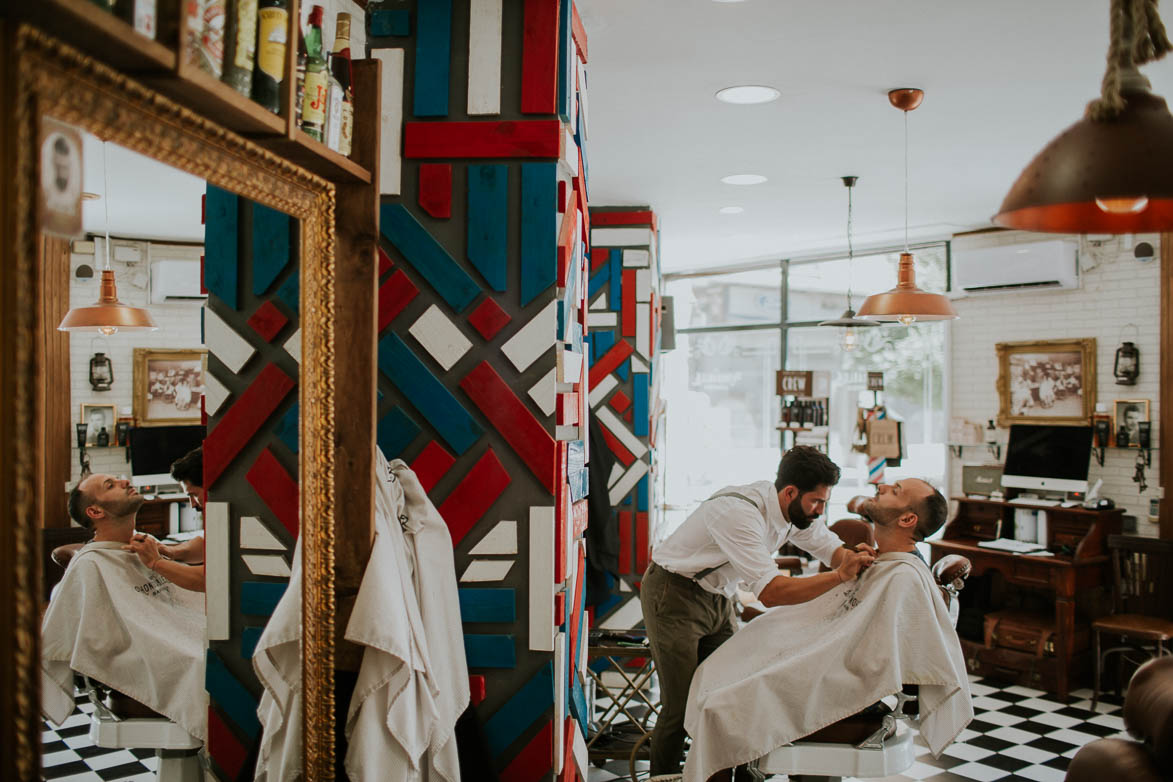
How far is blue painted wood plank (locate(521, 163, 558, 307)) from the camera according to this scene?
2.47 m

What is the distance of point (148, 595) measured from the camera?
1.53 m

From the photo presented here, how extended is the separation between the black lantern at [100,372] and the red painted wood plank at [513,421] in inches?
46.1

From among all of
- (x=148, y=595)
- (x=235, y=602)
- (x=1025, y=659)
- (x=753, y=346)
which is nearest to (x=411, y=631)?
(x=235, y=602)

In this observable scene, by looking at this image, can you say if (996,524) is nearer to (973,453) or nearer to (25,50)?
(973,453)

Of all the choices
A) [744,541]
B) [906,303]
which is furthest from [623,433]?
[744,541]

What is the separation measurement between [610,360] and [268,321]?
161 inches

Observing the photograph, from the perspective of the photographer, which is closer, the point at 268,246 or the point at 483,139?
the point at 268,246

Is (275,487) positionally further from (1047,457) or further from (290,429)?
(1047,457)

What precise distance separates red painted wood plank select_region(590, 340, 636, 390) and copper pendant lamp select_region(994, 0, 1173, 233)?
4304 millimetres

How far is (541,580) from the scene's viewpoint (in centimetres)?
247

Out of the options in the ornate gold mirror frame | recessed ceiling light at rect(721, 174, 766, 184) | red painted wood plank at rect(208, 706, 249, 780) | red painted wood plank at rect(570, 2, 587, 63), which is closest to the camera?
the ornate gold mirror frame

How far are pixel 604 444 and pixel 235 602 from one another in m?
4.14

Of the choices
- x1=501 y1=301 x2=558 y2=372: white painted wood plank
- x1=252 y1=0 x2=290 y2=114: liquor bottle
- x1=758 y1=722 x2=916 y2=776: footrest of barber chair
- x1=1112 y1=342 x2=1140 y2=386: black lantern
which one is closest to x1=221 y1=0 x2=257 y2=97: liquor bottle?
x1=252 y1=0 x2=290 y2=114: liquor bottle

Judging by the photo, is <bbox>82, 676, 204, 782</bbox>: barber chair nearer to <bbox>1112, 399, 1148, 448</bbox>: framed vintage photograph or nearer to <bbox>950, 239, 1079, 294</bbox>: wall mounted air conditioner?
<bbox>1112, 399, 1148, 448</bbox>: framed vintage photograph
